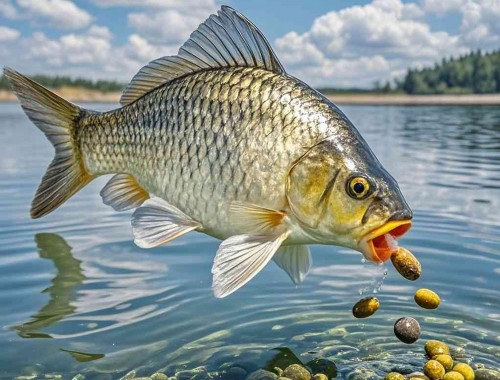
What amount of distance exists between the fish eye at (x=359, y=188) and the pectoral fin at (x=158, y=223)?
91 centimetres

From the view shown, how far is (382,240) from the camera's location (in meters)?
3.70

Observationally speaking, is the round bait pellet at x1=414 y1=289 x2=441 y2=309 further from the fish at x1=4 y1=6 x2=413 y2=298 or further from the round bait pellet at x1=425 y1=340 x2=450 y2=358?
the fish at x1=4 y1=6 x2=413 y2=298

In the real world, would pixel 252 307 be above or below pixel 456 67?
below

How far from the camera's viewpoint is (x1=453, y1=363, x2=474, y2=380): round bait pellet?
14.0ft

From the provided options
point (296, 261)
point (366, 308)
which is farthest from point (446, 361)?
point (296, 261)

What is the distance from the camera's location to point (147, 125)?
430cm

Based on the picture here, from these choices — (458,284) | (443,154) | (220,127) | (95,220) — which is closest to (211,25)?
(220,127)

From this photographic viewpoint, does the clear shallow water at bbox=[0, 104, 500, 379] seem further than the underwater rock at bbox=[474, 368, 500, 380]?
Yes

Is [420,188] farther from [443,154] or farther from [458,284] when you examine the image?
[443,154]

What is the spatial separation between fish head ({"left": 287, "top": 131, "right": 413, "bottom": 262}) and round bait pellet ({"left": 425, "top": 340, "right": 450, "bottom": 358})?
1231mm

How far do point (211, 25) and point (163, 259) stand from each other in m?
3.83

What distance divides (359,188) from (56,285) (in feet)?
12.6

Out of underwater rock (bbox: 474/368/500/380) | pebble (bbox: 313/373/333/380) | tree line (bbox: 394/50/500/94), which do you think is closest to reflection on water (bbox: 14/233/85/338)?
pebble (bbox: 313/373/333/380)

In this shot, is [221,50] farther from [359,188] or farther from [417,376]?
[417,376]
